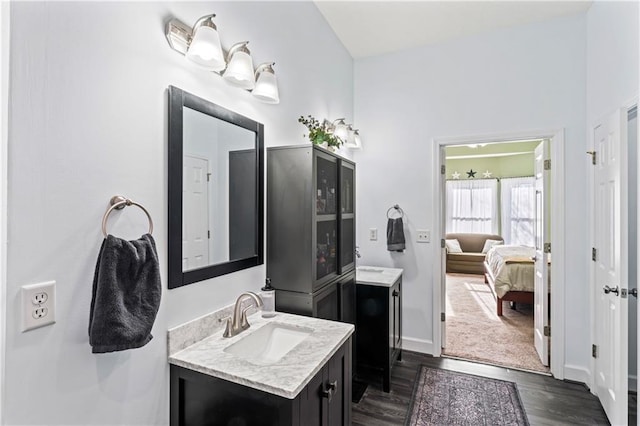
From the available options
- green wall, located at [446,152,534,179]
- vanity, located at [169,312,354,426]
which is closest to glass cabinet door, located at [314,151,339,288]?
vanity, located at [169,312,354,426]

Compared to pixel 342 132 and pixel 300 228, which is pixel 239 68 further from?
pixel 342 132

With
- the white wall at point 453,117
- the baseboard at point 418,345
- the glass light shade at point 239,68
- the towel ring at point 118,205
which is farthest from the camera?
the baseboard at point 418,345

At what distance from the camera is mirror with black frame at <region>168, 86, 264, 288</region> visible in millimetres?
1349

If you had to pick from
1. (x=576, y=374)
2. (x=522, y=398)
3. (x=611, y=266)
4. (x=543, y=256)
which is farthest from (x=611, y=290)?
(x=576, y=374)

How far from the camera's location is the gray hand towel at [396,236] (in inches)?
126

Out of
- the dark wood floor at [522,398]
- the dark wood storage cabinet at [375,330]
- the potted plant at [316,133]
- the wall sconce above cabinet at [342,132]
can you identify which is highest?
the wall sconce above cabinet at [342,132]

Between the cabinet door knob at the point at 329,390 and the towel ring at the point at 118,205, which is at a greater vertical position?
the towel ring at the point at 118,205

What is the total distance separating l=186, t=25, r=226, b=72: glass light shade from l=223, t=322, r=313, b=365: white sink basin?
1230 millimetres

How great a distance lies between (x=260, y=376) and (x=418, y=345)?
8.18 feet

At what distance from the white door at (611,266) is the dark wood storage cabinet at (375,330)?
138 centimetres

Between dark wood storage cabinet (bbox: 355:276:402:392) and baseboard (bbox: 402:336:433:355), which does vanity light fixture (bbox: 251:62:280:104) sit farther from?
baseboard (bbox: 402:336:433:355)

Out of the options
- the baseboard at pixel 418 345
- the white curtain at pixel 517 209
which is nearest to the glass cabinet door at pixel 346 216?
the baseboard at pixel 418 345

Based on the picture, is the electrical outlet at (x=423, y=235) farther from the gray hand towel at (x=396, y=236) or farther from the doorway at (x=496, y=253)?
the doorway at (x=496, y=253)

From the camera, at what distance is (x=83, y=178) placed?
1.02 m
